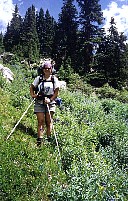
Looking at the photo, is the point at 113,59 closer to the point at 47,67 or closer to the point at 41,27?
the point at 41,27

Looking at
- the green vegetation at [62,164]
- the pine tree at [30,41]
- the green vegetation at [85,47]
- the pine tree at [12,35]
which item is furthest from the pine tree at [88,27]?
the green vegetation at [62,164]

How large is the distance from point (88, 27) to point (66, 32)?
5.62 meters

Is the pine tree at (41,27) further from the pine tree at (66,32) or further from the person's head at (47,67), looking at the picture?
the person's head at (47,67)

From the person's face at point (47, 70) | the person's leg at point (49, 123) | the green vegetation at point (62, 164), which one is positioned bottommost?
the green vegetation at point (62, 164)

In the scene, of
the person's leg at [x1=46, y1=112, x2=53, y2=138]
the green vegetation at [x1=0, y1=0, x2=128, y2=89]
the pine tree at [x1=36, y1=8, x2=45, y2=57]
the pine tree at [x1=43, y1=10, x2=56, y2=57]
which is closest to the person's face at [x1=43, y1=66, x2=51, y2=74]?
the person's leg at [x1=46, y1=112, x2=53, y2=138]

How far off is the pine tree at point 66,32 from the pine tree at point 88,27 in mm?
2310

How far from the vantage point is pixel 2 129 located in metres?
7.61

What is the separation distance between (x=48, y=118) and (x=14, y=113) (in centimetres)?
214

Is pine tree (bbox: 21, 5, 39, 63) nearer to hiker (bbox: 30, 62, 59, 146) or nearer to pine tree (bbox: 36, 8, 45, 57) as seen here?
pine tree (bbox: 36, 8, 45, 57)

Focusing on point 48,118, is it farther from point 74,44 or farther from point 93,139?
point 74,44

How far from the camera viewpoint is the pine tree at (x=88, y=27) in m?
49.9

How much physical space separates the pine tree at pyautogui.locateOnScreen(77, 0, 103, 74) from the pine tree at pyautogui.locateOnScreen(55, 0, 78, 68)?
231 cm

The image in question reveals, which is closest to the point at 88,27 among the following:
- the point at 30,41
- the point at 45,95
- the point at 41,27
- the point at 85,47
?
the point at 85,47

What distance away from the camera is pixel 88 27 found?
51.0m
